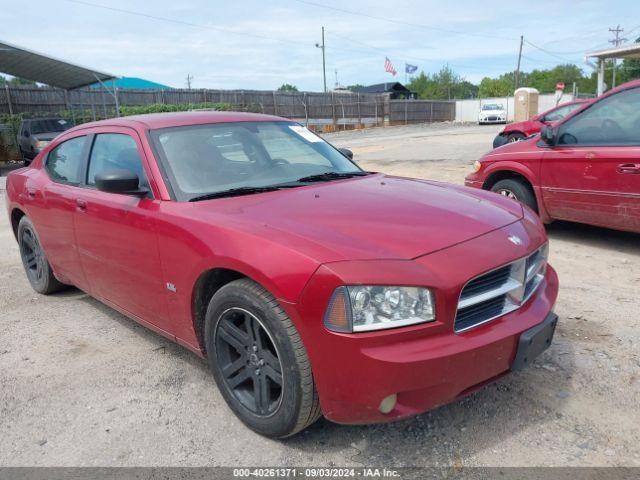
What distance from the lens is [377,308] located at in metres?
2.23

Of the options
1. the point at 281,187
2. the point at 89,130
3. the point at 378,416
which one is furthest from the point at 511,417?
the point at 89,130

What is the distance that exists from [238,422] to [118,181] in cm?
149

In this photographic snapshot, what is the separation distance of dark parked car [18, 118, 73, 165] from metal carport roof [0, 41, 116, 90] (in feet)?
6.91

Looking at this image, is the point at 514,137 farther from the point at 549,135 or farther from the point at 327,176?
the point at 327,176

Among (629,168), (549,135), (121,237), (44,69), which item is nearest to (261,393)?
(121,237)

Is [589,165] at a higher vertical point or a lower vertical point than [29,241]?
higher

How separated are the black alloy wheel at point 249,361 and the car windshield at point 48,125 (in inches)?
710

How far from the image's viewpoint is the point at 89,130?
4164mm

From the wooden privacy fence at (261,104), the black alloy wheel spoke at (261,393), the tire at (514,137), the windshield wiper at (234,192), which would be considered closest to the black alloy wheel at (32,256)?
the windshield wiper at (234,192)

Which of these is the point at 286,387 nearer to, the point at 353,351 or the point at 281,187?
the point at 353,351

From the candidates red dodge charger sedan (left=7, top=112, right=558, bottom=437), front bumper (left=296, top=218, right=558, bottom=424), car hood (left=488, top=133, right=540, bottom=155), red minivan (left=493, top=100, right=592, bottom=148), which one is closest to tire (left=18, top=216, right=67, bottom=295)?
red dodge charger sedan (left=7, top=112, right=558, bottom=437)

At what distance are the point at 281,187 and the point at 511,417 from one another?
5.86ft

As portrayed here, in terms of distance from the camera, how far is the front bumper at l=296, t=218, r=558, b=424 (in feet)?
7.15

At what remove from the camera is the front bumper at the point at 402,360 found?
218cm
